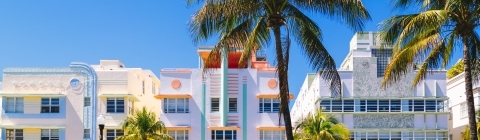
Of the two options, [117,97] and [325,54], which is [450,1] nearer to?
[325,54]

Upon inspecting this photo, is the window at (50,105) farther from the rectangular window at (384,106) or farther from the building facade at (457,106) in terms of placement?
the building facade at (457,106)

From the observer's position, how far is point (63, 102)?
171ft

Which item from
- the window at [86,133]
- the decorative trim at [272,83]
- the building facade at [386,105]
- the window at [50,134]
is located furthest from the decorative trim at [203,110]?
the window at [50,134]

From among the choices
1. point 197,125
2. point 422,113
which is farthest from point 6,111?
point 422,113

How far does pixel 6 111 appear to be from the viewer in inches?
2044

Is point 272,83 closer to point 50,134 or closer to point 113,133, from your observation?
point 113,133

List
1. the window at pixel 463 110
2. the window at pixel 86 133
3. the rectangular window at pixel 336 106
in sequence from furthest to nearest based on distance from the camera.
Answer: the window at pixel 463 110 < the rectangular window at pixel 336 106 < the window at pixel 86 133

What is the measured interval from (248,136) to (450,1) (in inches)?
1093

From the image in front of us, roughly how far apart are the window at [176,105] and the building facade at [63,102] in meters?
2.40

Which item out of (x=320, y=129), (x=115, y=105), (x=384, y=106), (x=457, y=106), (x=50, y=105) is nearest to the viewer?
(x=320, y=129)

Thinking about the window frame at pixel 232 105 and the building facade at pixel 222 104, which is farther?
the window frame at pixel 232 105

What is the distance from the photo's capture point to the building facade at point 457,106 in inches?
2183

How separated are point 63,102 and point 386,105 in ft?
70.5

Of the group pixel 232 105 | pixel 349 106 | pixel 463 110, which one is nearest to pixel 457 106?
pixel 463 110
